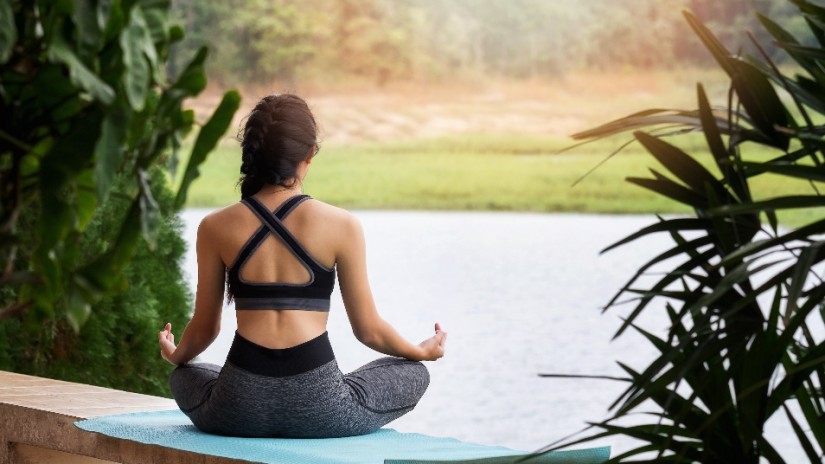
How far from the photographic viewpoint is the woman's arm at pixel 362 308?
2822 mm

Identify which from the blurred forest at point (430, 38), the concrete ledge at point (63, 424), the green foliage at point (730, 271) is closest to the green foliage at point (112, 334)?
the concrete ledge at point (63, 424)

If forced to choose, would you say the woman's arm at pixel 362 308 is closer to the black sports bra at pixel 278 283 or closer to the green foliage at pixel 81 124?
the black sports bra at pixel 278 283

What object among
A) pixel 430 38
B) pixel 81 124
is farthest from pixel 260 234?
pixel 430 38

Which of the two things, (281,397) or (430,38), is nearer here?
(281,397)

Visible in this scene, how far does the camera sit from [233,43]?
645 inches

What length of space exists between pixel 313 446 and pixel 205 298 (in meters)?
0.47

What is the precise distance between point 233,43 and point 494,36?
3570mm

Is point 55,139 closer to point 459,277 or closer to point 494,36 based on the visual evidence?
point 459,277

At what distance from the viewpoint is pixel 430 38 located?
16906 mm

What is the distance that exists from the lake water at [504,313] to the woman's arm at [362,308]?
8.35m

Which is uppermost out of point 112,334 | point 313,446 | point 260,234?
point 260,234

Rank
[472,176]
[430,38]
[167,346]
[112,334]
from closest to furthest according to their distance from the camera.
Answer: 1. [167,346]
2. [112,334]
3. [430,38]
4. [472,176]

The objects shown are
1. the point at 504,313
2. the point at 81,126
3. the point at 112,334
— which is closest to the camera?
the point at 81,126

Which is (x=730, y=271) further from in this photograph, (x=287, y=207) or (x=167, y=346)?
(x=167, y=346)
